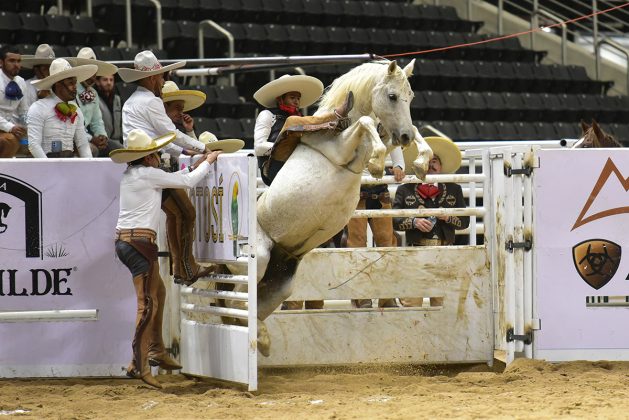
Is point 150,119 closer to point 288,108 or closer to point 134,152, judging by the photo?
point 134,152

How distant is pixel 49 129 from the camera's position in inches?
337

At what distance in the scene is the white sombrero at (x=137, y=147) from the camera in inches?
288

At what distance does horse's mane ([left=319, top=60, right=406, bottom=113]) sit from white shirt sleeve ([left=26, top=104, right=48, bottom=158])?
2.14m

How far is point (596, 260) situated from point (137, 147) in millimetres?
3254

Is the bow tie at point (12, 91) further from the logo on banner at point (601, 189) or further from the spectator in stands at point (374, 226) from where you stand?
the logo on banner at point (601, 189)

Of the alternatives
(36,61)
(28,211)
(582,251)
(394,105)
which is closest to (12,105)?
(36,61)

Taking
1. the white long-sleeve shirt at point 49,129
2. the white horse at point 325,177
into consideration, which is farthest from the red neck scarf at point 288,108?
the white long-sleeve shirt at point 49,129

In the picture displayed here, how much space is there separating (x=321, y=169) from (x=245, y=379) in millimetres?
1419

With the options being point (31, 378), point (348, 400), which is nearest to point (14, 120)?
point (31, 378)

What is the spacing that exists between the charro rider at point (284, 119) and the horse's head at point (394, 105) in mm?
213

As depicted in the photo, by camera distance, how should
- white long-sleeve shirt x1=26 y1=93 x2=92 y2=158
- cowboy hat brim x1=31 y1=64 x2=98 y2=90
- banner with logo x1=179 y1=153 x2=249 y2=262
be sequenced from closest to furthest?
banner with logo x1=179 y1=153 x2=249 y2=262
cowboy hat brim x1=31 y1=64 x2=98 y2=90
white long-sleeve shirt x1=26 y1=93 x2=92 y2=158

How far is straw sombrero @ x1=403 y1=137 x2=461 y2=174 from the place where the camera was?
9.36 metres

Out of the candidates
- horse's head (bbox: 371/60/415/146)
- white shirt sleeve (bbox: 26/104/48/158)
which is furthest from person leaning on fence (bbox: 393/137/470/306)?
white shirt sleeve (bbox: 26/104/48/158)

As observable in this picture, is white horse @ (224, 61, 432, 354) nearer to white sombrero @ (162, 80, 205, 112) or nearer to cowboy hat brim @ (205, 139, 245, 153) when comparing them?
cowboy hat brim @ (205, 139, 245, 153)
